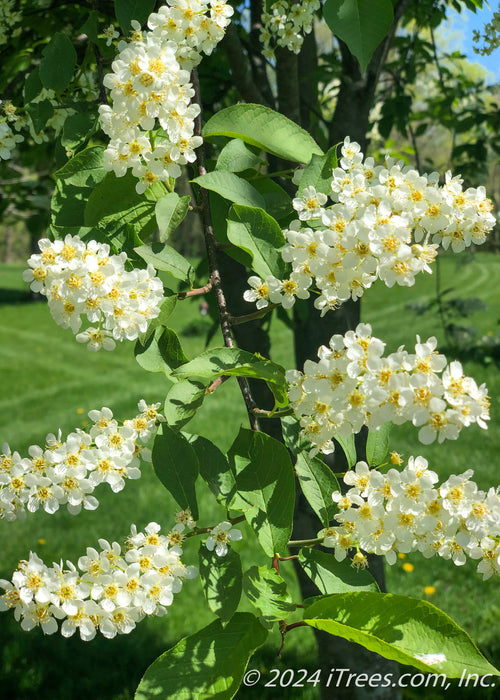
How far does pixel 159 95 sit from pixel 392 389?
1.80ft

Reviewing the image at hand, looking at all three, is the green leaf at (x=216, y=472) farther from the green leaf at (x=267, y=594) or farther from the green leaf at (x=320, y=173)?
the green leaf at (x=320, y=173)

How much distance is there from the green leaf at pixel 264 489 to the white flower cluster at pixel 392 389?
0.45ft

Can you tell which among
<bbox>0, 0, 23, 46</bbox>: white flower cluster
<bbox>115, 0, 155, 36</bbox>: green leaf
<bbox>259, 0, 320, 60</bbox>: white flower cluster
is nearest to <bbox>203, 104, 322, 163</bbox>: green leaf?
<bbox>115, 0, 155, 36</bbox>: green leaf

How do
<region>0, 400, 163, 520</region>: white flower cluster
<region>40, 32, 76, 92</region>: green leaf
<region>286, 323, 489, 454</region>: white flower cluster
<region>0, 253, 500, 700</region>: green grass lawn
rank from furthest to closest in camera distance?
1. <region>0, 253, 500, 700</region>: green grass lawn
2. <region>40, 32, 76, 92</region>: green leaf
3. <region>0, 400, 163, 520</region>: white flower cluster
4. <region>286, 323, 489, 454</region>: white flower cluster

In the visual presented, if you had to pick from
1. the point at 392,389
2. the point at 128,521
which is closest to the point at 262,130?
the point at 392,389

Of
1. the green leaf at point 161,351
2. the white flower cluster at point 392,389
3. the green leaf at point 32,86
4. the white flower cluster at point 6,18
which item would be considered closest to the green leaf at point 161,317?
the green leaf at point 161,351

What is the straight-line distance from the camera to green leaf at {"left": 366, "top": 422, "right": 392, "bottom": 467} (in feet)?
3.79

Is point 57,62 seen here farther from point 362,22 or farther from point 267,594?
point 267,594

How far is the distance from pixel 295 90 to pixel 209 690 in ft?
5.17

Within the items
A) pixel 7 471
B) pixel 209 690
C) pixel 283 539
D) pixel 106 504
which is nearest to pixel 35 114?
pixel 7 471

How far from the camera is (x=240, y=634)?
3.35 ft

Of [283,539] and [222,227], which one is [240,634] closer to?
[283,539]

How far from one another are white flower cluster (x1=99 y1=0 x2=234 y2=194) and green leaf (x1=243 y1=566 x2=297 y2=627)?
632mm

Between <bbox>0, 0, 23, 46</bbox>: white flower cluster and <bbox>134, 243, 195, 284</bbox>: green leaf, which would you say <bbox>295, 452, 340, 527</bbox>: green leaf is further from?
<bbox>0, 0, 23, 46</bbox>: white flower cluster
